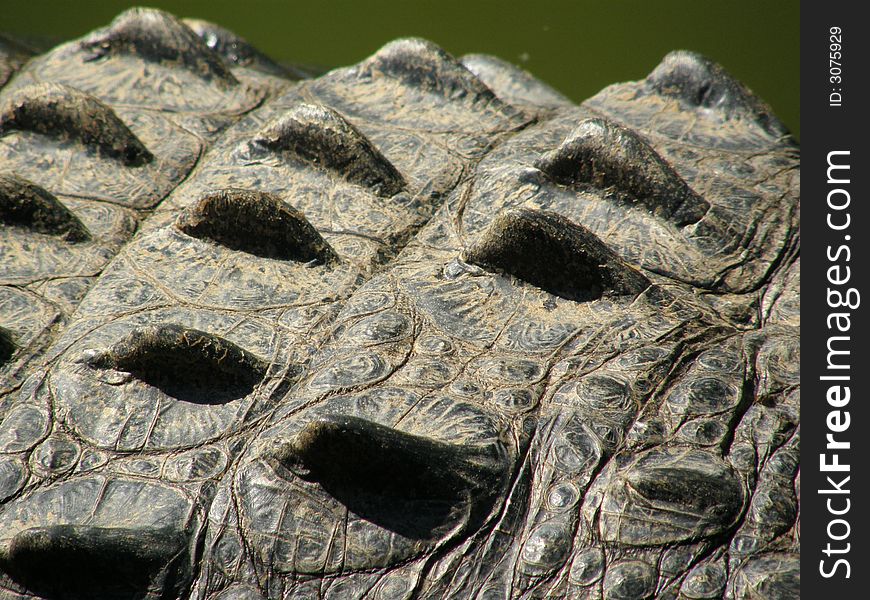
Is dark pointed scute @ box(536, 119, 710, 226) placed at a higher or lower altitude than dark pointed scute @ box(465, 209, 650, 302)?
higher

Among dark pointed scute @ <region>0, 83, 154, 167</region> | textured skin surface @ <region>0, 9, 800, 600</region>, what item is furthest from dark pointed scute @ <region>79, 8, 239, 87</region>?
A: dark pointed scute @ <region>0, 83, 154, 167</region>

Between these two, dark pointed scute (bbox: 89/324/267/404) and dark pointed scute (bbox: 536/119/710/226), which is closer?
dark pointed scute (bbox: 89/324/267/404)

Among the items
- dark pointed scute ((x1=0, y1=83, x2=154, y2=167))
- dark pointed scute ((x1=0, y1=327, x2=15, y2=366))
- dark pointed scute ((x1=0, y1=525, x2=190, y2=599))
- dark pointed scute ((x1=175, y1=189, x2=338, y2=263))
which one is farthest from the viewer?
dark pointed scute ((x1=0, y1=83, x2=154, y2=167))

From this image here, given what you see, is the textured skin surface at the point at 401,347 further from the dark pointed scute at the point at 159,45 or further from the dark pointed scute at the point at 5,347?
the dark pointed scute at the point at 159,45

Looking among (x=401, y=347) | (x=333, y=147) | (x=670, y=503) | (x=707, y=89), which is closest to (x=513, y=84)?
(x=707, y=89)

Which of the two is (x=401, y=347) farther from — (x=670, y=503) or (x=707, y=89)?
(x=707, y=89)

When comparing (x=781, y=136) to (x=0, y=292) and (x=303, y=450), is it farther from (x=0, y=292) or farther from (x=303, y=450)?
(x=0, y=292)

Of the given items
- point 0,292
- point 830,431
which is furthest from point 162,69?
point 830,431

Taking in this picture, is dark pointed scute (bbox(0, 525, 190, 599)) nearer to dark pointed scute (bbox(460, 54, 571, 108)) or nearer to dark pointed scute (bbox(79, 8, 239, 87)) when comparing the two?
dark pointed scute (bbox(79, 8, 239, 87))
